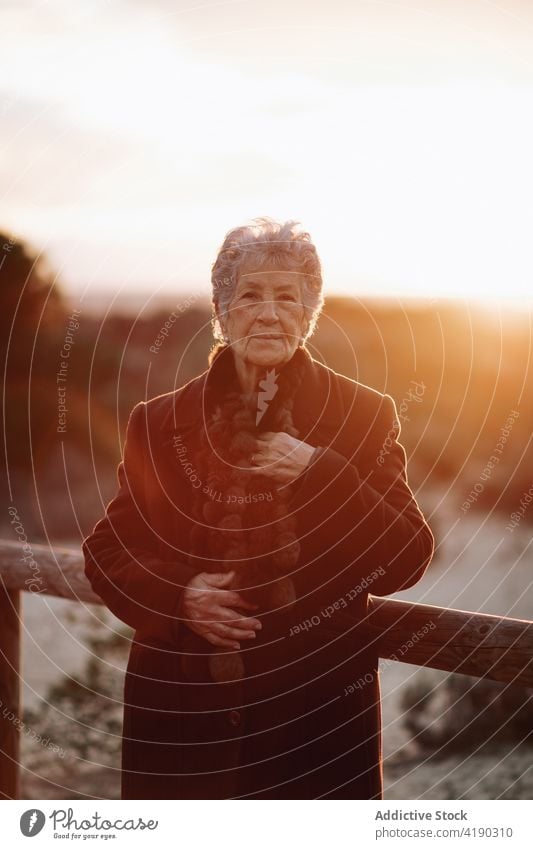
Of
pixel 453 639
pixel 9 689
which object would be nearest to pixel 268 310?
pixel 453 639

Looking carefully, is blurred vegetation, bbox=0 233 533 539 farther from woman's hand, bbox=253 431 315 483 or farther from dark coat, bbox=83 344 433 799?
woman's hand, bbox=253 431 315 483

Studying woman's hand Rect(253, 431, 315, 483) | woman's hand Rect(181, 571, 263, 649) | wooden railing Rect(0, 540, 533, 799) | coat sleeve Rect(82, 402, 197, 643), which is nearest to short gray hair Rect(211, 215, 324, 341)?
woman's hand Rect(253, 431, 315, 483)

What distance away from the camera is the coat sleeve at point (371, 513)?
6.18ft

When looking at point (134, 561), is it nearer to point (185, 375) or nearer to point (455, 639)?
point (455, 639)

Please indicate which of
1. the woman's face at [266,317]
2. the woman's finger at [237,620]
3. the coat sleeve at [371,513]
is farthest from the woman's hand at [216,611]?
the woman's face at [266,317]

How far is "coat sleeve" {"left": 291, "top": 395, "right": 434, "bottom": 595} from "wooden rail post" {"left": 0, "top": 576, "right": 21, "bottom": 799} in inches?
47.7

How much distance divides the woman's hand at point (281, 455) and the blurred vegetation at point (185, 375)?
0.52 m

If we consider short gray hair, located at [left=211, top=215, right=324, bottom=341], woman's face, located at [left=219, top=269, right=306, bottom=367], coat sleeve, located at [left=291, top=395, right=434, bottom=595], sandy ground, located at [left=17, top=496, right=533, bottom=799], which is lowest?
sandy ground, located at [left=17, top=496, right=533, bottom=799]

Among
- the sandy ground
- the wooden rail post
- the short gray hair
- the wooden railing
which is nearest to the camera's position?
the short gray hair

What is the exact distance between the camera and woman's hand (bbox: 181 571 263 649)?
196 centimetres

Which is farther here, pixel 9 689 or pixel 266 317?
pixel 9 689

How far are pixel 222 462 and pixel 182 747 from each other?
0.68 meters

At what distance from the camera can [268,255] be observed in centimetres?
181

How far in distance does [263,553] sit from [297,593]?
0.38ft
